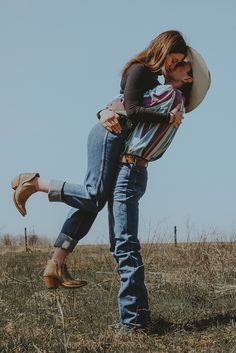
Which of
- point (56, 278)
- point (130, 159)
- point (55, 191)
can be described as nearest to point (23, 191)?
point (55, 191)

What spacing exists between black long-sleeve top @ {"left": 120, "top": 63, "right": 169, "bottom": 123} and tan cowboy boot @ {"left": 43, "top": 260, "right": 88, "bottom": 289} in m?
0.95

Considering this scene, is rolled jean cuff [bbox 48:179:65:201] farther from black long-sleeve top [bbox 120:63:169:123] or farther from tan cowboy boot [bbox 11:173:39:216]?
black long-sleeve top [bbox 120:63:169:123]

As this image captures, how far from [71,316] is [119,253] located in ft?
2.89

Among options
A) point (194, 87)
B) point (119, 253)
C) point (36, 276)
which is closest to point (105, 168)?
point (119, 253)

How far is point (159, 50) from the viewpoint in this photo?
351cm

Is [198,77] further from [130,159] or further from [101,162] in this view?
[101,162]

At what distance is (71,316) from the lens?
13.5 feet

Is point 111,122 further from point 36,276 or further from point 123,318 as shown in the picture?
point 36,276

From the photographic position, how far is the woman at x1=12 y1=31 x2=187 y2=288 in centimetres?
341

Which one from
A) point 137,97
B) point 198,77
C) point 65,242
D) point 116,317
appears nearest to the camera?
point 137,97

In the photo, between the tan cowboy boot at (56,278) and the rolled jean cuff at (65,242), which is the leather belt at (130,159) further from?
the tan cowboy boot at (56,278)

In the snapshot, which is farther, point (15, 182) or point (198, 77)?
point (198, 77)

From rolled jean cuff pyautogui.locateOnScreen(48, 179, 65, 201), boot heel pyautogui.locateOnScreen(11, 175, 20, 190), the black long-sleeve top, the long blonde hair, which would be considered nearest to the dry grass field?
rolled jean cuff pyautogui.locateOnScreen(48, 179, 65, 201)

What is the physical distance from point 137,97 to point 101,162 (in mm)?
423
